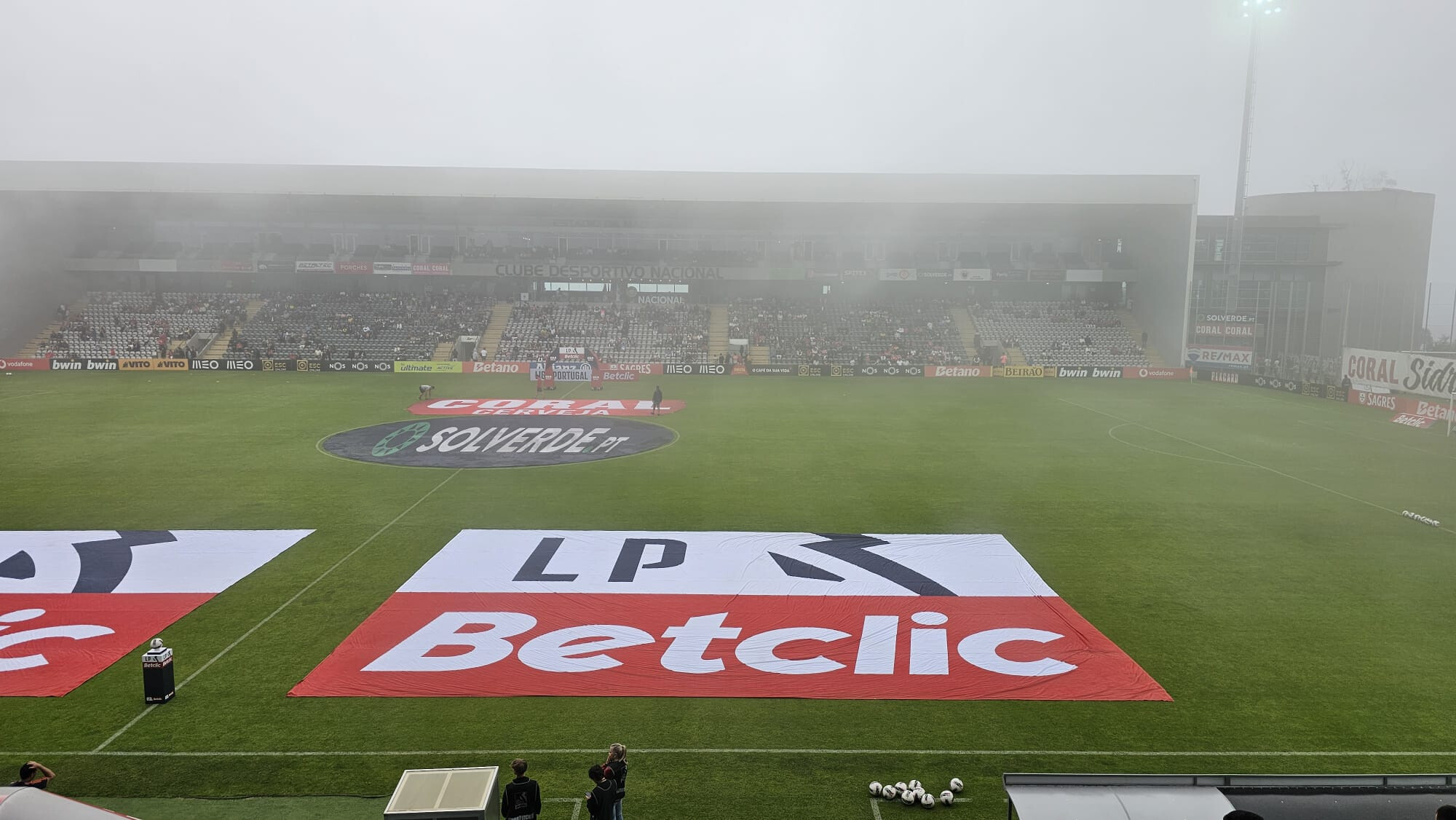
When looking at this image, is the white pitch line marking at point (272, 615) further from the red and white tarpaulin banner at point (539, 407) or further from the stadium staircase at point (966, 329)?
the stadium staircase at point (966, 329)

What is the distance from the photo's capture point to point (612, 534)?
12.5 metres

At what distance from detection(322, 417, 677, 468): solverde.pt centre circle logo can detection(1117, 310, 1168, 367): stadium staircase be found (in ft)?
104

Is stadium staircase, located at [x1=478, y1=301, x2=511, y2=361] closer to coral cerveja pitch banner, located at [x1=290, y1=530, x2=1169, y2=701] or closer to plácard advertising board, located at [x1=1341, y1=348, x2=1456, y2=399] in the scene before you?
coral cerveja pitch banner, located at [x1=290, y1=530, x2=1169, y2=701]

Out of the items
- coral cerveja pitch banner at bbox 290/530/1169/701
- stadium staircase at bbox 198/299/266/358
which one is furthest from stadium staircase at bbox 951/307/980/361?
stadium staircase at bbox 198/299/266/358

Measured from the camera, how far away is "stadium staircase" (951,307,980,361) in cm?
4553

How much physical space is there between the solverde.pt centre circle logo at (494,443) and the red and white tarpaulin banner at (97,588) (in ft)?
19.0

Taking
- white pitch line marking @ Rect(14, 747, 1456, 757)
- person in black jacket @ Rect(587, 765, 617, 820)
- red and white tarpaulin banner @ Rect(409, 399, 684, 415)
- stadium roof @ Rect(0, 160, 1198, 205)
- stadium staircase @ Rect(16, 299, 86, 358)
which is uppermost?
stadium roof @ Rect(0, 160, 1198, 205)

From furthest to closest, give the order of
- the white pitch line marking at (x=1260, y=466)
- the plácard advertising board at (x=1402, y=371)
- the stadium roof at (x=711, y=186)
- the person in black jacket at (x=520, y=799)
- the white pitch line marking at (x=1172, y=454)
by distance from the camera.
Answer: the stadium roof at (x=711, y=186), the plácard advertising board at (x=1402, y=371), the white pitch line marking at (x=1172, y=454), the white pitch line marking at (x=1260, y=466), the person in black jacket at (x=520, y=799)

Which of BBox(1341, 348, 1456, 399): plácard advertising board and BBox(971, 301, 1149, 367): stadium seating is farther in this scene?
BBox(971, 301, 1149, 367): stadium seating

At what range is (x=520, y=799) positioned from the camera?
5168mm

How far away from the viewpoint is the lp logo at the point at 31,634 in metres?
8.02

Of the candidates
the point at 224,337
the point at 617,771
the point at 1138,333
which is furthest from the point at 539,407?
the point at 1138,333

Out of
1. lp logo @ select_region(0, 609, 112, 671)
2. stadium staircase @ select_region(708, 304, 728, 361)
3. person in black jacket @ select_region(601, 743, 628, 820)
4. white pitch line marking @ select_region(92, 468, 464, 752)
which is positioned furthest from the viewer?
stadium staircase @ select_region(708, 304, 728, 361)

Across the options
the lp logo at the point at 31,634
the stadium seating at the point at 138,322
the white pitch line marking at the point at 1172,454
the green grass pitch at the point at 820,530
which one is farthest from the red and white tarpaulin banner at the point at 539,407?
the stadium seating at the point at 138,322
